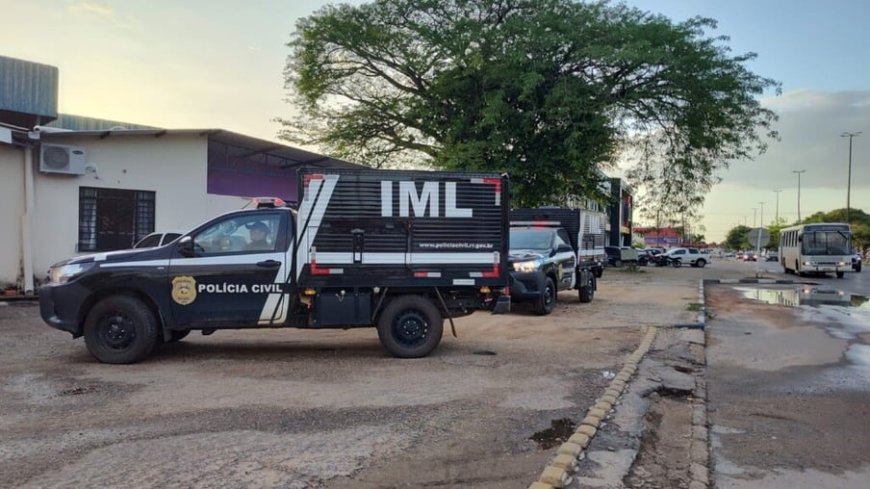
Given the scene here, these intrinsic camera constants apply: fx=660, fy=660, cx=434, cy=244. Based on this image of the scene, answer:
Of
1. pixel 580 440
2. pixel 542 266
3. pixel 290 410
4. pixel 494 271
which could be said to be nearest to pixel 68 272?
pixel 290 410

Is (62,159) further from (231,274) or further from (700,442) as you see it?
(700,442)

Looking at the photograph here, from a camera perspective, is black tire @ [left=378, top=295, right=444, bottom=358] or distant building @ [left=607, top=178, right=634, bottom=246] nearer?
black tire @ [left=378, top=295, right=444, bottom=358]

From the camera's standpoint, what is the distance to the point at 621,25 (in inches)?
1072

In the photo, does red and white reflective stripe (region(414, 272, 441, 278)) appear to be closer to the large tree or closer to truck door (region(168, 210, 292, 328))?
truck door (region(168, 210, 292, 328))

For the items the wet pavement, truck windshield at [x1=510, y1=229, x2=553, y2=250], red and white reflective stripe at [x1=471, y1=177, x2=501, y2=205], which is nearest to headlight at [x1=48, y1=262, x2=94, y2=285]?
red and white reflective stripe at [x1=471, y1=177, x2=501, y2=205]

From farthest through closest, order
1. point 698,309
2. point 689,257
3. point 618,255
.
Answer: point 689,257, point 618,255, point 698,309

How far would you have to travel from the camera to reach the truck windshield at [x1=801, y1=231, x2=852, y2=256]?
33.0 meters

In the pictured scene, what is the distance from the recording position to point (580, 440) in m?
5.22

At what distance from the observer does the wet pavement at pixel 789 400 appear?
485 cm

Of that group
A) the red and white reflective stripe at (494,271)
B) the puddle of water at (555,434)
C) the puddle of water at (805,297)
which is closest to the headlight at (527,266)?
the red and white reflective stripe at (494,271)

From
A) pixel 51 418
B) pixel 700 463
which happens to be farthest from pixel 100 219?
pixel 700 463

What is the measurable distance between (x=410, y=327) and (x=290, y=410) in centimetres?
299

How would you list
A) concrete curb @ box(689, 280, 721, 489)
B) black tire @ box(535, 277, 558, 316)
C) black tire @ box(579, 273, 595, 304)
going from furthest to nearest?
black tire @ box(579, 273, 595, 304), black tire @ box(535, 277, 558, 316), concrete curb @ box(689, 280, 721, 489)

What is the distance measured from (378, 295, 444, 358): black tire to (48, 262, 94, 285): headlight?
3.72m
